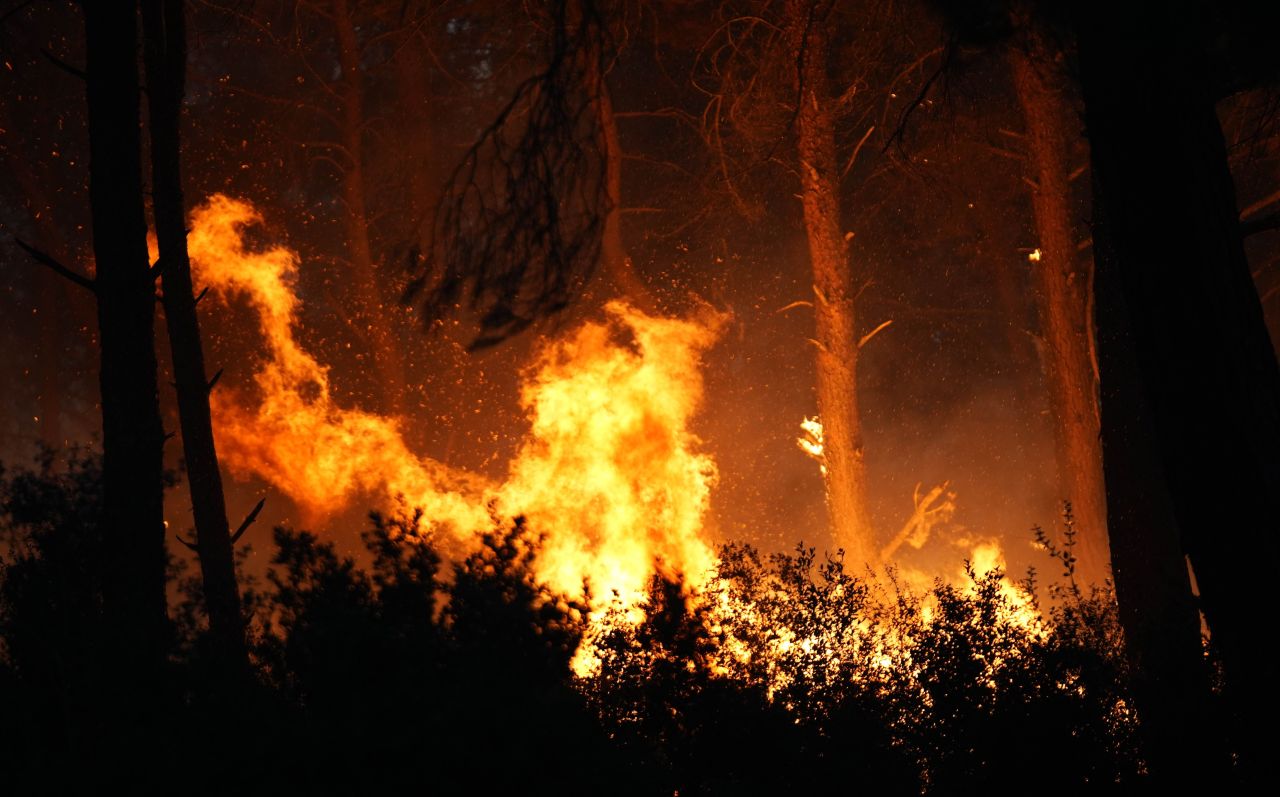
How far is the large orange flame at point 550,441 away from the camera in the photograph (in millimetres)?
16797

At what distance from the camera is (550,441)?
1756cm

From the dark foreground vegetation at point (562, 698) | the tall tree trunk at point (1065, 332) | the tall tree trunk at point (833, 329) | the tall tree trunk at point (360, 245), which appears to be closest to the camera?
the dark foreground vegetation at point (562, 698)

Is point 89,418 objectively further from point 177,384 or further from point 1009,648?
point 1009,648

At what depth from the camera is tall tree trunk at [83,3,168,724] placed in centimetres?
660

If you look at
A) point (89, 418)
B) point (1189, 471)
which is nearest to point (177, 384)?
point (1189, 471)

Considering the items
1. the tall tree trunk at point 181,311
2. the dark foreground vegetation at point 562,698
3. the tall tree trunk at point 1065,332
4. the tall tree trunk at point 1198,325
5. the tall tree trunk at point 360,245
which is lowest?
the dark foreground vegetation at point 562,698

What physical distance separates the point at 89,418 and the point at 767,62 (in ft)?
74.3

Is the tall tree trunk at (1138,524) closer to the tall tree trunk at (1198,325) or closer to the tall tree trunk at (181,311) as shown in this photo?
the tall tree trunk at (1198,325)

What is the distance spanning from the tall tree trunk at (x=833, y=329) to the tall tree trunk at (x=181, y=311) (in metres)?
8.67

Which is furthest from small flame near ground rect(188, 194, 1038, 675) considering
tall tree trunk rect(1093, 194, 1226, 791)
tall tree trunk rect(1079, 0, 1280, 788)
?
tall tree trunk rect(1079, 0, 1280, 788)

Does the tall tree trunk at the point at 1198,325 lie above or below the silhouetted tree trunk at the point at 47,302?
below

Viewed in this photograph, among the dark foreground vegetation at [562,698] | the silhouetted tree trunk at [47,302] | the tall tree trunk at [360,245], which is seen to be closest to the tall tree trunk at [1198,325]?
the dark foreground vegetation at [562,698]

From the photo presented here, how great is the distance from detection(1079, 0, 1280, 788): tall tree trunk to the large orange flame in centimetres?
1095

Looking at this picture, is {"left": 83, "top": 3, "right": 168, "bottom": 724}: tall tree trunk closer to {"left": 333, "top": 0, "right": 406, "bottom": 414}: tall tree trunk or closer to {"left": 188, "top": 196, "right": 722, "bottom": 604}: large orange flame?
{"left": 188, "top": 196, "right": 722, "bottom": 604}: large orange flame
